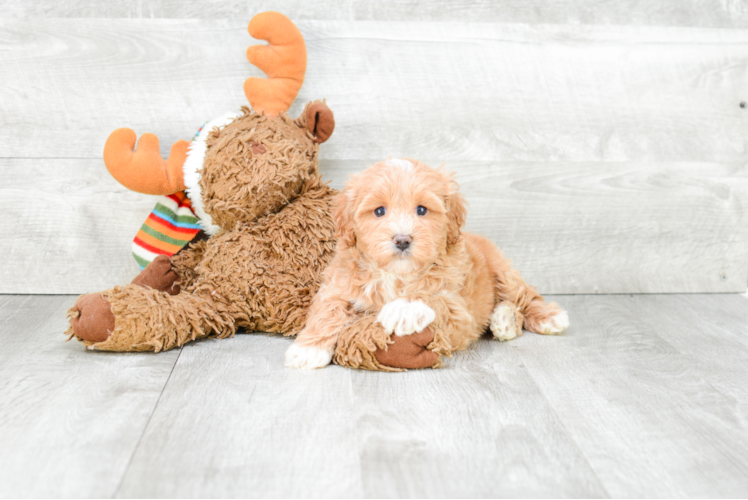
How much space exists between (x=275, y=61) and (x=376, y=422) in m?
1.20

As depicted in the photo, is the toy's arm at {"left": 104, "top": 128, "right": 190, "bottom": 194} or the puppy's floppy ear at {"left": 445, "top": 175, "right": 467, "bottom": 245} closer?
the puppy's floppy ear at {"left": 445, "top": 175, "right": 467, "bottom": 245}

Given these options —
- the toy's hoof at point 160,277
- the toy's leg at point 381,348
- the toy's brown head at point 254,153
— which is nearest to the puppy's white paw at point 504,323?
the toy's leg at point 381,348

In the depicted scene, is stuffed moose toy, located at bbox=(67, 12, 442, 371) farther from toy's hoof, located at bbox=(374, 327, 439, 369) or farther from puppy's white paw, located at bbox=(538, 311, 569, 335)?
puppy's white paw, located at bbox=(538, 311, 569, 335)

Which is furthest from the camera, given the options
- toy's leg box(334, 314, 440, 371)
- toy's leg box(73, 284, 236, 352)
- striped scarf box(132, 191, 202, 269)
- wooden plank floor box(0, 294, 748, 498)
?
striped scarf box(132, 191, 202, 269)

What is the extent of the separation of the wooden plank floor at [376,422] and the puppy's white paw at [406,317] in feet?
0.44

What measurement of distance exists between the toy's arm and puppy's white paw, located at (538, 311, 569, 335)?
1.24 m

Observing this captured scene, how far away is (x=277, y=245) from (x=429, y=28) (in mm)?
990

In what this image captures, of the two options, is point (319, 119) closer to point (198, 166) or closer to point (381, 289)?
point (198, 166)

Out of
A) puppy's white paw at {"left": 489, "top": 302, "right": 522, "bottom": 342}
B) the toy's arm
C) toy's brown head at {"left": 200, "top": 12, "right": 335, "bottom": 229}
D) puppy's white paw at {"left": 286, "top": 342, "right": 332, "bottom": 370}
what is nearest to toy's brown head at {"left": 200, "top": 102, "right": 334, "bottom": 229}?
toy's brown head at {"left": 200, "top": 12, "right": 335, "bottom": 229}

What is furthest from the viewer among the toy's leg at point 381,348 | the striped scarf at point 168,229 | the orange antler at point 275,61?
the striped scarf at point 168,229

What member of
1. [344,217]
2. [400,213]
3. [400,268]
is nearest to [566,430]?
[400,268]

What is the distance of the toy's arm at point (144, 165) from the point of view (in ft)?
6.47

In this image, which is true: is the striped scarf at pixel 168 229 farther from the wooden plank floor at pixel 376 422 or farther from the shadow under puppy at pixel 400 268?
the shadow under puppy at pixel 400 268

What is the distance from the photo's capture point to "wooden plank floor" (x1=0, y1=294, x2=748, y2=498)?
1222 millimetres
